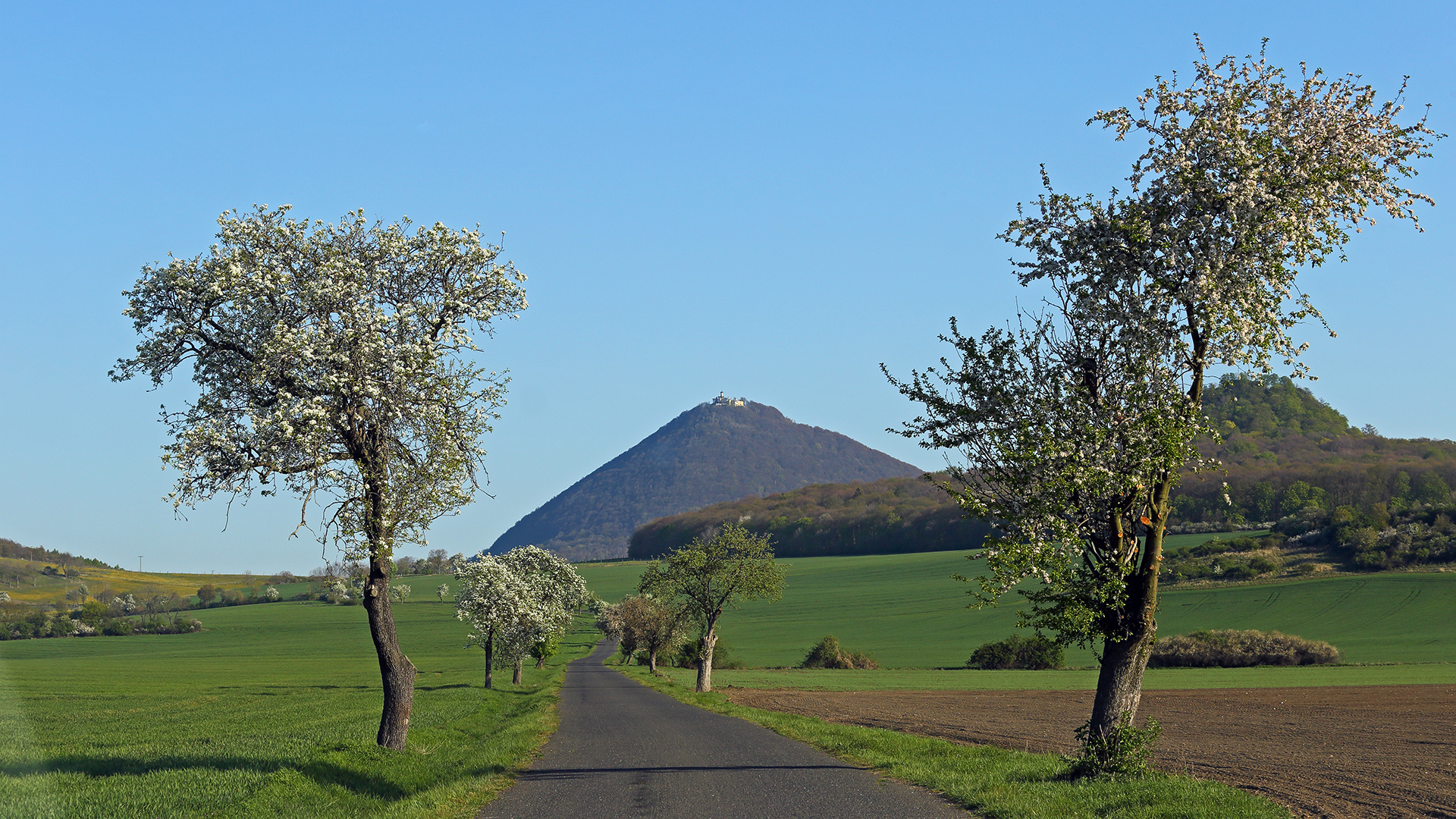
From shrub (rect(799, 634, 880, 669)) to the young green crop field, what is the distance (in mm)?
2463

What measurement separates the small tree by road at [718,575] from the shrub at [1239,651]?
113 ft

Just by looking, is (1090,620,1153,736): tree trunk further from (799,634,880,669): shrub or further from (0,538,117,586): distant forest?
(0,538,117,586): distant forest

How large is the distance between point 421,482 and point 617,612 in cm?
8353

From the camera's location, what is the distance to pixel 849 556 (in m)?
194

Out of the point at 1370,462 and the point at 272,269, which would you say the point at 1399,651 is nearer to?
the point at 272,269

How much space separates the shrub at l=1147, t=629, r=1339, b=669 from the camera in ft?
229

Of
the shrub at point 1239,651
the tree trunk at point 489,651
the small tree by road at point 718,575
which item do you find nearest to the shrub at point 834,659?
the shrub at point 1239,651

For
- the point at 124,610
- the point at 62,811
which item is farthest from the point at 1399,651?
the point at 124,610

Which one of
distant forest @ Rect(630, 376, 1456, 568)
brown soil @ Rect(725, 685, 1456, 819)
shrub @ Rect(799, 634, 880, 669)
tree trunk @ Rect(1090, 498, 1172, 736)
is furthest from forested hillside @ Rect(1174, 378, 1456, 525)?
tree trunk @ Rect(1090, 498, 1172, 736)

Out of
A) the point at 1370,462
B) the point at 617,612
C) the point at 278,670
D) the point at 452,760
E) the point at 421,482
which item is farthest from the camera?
the point at 1370,462

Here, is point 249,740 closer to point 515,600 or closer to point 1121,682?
point 1121,682

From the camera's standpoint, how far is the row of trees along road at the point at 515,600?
184ft

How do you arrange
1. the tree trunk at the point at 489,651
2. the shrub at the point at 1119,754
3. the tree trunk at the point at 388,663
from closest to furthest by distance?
the shrub at the point at 1119,754
the tree trunk at the point at 388,663
the tree trunk at the point at 489,651

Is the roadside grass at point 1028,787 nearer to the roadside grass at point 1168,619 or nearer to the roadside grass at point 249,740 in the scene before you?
the roadside grass at point 249,740
